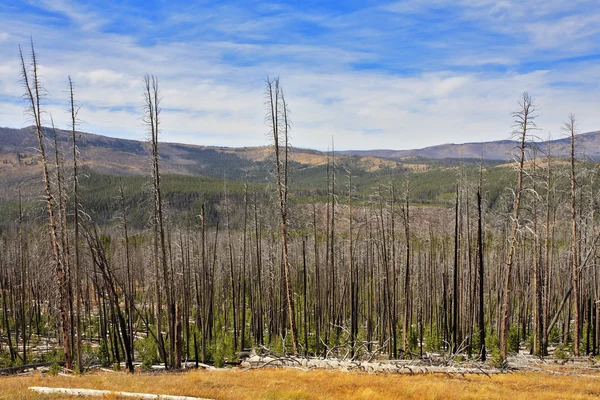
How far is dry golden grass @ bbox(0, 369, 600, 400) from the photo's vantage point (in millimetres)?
12570

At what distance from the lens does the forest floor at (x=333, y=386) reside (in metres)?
12.6

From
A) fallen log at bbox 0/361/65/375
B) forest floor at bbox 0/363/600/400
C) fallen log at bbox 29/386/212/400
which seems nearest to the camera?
fallen log at bbox 29/386/212/400

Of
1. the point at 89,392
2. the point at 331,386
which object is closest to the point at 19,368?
the point at 89,392

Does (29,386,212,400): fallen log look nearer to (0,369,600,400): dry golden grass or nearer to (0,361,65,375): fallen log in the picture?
(0,369,600,400): dry golden grass

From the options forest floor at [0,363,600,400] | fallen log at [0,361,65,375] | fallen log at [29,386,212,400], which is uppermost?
fallen log at [29,386,212,400]

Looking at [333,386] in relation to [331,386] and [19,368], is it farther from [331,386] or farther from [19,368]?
[19,368]

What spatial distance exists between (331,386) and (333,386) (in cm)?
7

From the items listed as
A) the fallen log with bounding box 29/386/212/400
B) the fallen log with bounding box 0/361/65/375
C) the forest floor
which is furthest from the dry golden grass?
the fallen log with bounding box 0/361/65/375

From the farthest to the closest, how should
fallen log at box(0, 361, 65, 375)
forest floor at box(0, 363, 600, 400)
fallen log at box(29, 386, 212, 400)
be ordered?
fallen log at box(0, 361, 65, 375), forest floor at box(0, 363, 600, 400), fallen log at box(29, 386, 212, 400)

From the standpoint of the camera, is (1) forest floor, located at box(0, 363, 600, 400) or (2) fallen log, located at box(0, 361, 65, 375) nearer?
(1) forest floor, located at box(0, 363, 600, 400)

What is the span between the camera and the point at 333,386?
14305mm

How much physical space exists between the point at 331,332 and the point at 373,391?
952 inches

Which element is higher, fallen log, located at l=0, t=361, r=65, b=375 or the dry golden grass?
the dry golden grass

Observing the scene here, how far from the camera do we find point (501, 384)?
16.2 meters
